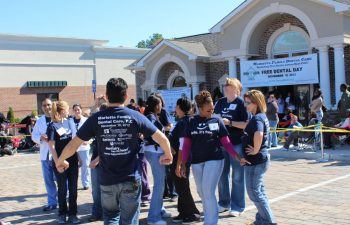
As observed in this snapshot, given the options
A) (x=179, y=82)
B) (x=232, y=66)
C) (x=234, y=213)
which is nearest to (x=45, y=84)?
(x=179, y=82)

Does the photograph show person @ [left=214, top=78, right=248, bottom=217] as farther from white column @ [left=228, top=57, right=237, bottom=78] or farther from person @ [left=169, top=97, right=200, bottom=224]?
white column @ [left=228, top=57, right=237, bottom=78]

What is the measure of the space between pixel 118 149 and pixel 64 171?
2.85 meters

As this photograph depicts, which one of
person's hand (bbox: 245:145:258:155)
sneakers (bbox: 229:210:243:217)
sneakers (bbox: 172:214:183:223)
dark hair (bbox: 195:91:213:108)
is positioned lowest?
sneakers (bbox: 172:214:183:223)

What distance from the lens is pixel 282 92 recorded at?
66.3ft

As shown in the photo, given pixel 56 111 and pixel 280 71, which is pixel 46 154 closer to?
pixel 56 111

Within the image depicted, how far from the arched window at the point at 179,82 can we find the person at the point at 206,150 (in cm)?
1866

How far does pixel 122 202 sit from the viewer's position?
4488 millimetres

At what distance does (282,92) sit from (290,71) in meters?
1.91

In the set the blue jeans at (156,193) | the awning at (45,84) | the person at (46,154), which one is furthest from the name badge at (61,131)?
the awning at (45,84)

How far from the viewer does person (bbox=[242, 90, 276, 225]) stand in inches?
230

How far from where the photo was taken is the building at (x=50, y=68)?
1344 inches

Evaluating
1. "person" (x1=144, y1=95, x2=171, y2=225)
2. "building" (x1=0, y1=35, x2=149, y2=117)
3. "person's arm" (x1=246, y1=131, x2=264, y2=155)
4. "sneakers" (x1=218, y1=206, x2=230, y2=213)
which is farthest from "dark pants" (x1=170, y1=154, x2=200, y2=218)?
"building" (x1=0, y1=35, x2=149, y2=117)

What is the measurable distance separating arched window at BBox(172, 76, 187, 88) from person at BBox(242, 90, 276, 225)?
734 inches

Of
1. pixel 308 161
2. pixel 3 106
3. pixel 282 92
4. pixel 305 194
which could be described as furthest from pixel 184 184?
pixel 3 106
